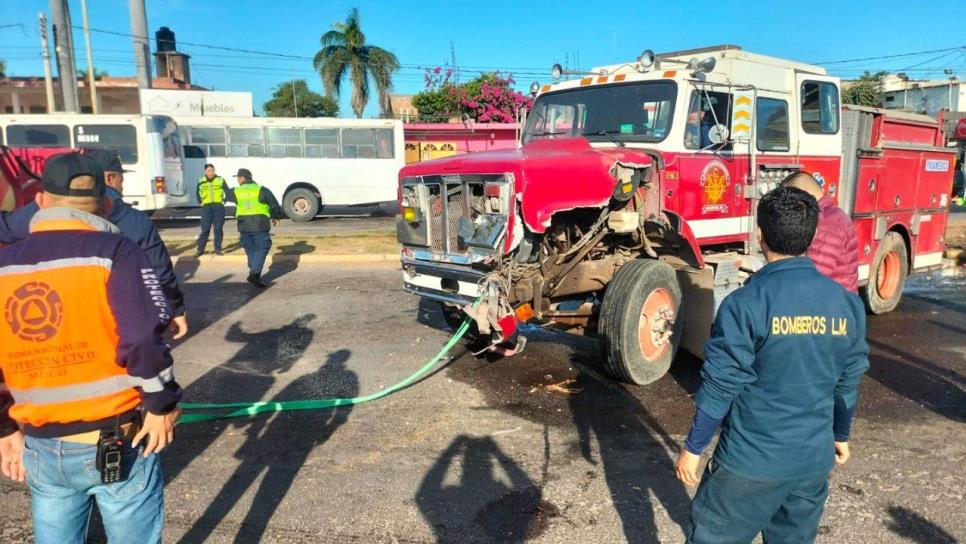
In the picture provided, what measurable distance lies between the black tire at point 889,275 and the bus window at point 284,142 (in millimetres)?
15291

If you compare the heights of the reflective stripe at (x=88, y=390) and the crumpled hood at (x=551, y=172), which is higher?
the crumpled hood at (x=551, y=172)

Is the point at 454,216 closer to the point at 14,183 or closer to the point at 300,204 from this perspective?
the point at 14,183

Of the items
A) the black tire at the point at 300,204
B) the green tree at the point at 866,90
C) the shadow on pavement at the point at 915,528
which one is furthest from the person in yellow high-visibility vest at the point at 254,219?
the green tree at the point at 866,90

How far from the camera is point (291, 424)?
15.3 ft

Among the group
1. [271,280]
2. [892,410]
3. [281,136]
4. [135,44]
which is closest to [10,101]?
[135,44]

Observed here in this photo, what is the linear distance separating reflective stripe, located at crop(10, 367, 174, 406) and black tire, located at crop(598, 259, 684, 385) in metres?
3.59

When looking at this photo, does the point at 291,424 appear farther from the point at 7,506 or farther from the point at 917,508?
the point at 917,508

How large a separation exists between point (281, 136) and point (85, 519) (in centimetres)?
1786

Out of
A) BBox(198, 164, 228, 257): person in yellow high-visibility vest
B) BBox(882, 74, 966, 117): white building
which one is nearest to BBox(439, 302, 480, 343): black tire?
BBox(198, 164, 228, 257): person in yellow high-visibility vest

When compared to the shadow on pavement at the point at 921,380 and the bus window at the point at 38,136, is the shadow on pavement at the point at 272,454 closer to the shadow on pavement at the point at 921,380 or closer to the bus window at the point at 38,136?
the shadow on pavement at the point at 921,380

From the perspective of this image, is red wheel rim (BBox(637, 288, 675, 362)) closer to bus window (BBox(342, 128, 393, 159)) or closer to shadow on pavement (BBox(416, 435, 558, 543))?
shadow on pavement (BBox(416, 435, 558, 543))

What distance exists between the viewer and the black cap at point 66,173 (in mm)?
2135

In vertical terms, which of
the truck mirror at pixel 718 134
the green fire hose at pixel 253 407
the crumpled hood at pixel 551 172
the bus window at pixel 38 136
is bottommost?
the green fire hose at pixel 253 407

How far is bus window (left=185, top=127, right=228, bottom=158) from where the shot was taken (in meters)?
18.6
